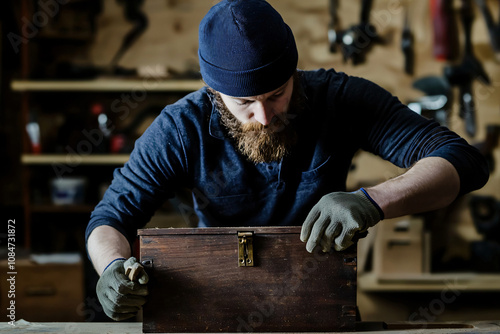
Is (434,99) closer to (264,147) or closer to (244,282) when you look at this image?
(264,147)

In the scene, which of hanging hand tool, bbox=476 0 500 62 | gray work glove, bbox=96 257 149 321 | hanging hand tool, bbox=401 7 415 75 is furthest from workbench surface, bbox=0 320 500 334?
hanging hand tool, bbox=476 0 500 62

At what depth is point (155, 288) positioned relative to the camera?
3.86ft

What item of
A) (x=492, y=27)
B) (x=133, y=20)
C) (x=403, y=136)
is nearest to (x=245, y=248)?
(x=403, y=136)

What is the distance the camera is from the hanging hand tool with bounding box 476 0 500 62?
297cm

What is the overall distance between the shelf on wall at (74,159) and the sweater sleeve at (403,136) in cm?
168

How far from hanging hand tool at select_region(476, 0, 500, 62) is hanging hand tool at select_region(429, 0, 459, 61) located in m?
0.17

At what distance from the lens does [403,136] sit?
143 centimetres

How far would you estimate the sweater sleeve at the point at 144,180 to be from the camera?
1419 mm

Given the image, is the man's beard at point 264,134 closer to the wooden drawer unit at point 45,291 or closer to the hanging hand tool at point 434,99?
the wooden drawer unit at point 45,291

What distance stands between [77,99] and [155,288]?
2223 mm

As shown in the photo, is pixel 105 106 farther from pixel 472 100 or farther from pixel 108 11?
pixel 472 100

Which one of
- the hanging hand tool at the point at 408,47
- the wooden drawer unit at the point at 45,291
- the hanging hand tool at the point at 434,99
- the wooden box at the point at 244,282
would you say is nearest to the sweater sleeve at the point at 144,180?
the wooden box at the point at 244,282

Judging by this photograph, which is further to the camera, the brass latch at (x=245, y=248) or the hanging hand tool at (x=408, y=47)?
the hanging hand tool at (x=408, y=47)

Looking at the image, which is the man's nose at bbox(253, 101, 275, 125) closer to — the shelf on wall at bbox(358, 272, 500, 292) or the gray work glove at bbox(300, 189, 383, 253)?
the gray work glove at bbox(300, 189, 383, 253)
